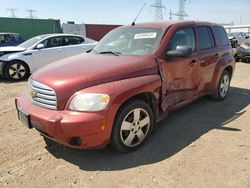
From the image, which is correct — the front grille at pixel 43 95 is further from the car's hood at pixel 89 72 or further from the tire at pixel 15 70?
the tire at pixel 15 70

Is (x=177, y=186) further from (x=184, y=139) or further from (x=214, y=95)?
(x=214, y=95)

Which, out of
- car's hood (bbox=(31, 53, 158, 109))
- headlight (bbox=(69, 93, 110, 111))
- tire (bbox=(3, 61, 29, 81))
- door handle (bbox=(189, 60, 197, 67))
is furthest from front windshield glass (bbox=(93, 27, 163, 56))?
tire (bbox=(3, 61, 29, 81))

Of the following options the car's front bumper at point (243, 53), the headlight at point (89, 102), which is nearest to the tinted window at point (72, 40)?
the headlight at point (89, 102)

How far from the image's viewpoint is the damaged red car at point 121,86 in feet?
10.1

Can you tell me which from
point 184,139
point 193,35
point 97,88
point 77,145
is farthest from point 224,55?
point 77,145

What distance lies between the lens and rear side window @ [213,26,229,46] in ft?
17.8

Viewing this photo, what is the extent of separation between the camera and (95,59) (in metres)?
3.98

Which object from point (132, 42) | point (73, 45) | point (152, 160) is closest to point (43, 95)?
point (152, 160)

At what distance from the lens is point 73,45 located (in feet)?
32.1

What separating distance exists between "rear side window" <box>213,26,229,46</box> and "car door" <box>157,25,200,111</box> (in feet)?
3.03

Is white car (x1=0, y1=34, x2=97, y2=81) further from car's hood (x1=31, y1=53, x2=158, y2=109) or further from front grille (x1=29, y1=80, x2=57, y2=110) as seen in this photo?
front grille (x1=29, y1=80, x2=57, y2=110)

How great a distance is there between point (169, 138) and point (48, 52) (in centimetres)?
648

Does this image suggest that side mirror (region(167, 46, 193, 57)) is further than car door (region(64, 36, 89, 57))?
No

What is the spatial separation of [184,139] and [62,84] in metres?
1.98
